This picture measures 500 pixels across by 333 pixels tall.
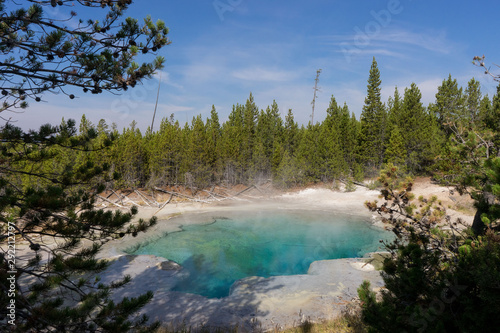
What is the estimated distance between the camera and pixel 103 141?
482cm

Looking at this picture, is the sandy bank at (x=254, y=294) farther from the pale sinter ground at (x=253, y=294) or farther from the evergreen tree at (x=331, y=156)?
the evergreen tree at (x=331, y=156)

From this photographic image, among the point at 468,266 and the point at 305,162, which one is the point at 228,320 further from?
the point at 305,162

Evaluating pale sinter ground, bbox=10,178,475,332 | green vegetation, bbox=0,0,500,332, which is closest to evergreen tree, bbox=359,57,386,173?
pale sinter ground, bbox=10,178,475,332

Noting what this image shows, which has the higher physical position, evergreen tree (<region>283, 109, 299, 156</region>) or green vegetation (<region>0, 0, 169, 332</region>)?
evergreen tree (<region>283, 109, 299, 156</region>)

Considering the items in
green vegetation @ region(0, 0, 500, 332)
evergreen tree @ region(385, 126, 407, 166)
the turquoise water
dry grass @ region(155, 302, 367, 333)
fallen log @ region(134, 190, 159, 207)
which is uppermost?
evergreen tree @ region(385, 126, 407, 166)

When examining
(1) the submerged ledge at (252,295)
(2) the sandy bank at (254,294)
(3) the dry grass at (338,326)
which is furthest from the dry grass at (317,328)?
(2) the sandy bank at (254,294)

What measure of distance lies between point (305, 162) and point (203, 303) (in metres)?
26.8

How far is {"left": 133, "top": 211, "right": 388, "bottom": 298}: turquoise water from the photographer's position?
40.4 ft

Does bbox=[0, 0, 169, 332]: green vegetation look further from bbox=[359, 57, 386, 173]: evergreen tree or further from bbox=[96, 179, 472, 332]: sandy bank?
bbox=[359, 57, 386, 173]: evergreen tree

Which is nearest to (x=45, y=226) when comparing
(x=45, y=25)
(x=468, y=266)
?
(x=45, y=25)

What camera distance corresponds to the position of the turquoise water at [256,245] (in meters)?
12.3

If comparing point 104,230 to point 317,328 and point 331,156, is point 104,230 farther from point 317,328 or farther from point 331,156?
point 331,156

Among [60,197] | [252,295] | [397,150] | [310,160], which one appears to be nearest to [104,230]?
[60,197]

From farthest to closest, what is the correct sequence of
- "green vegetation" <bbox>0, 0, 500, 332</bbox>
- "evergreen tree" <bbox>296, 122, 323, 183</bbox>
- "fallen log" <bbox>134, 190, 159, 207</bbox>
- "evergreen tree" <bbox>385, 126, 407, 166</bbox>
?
"evergreen tree" <bbox>296, 122, 323, 183</bbox>, "evergreen tree" <bbox>385, 126, 407, 166</bbox>, "fallen log" <bbox>134, 190, 159, 207</bbox>, "green vegetation" <bbox>0, 0, 500, 332</bbox>
